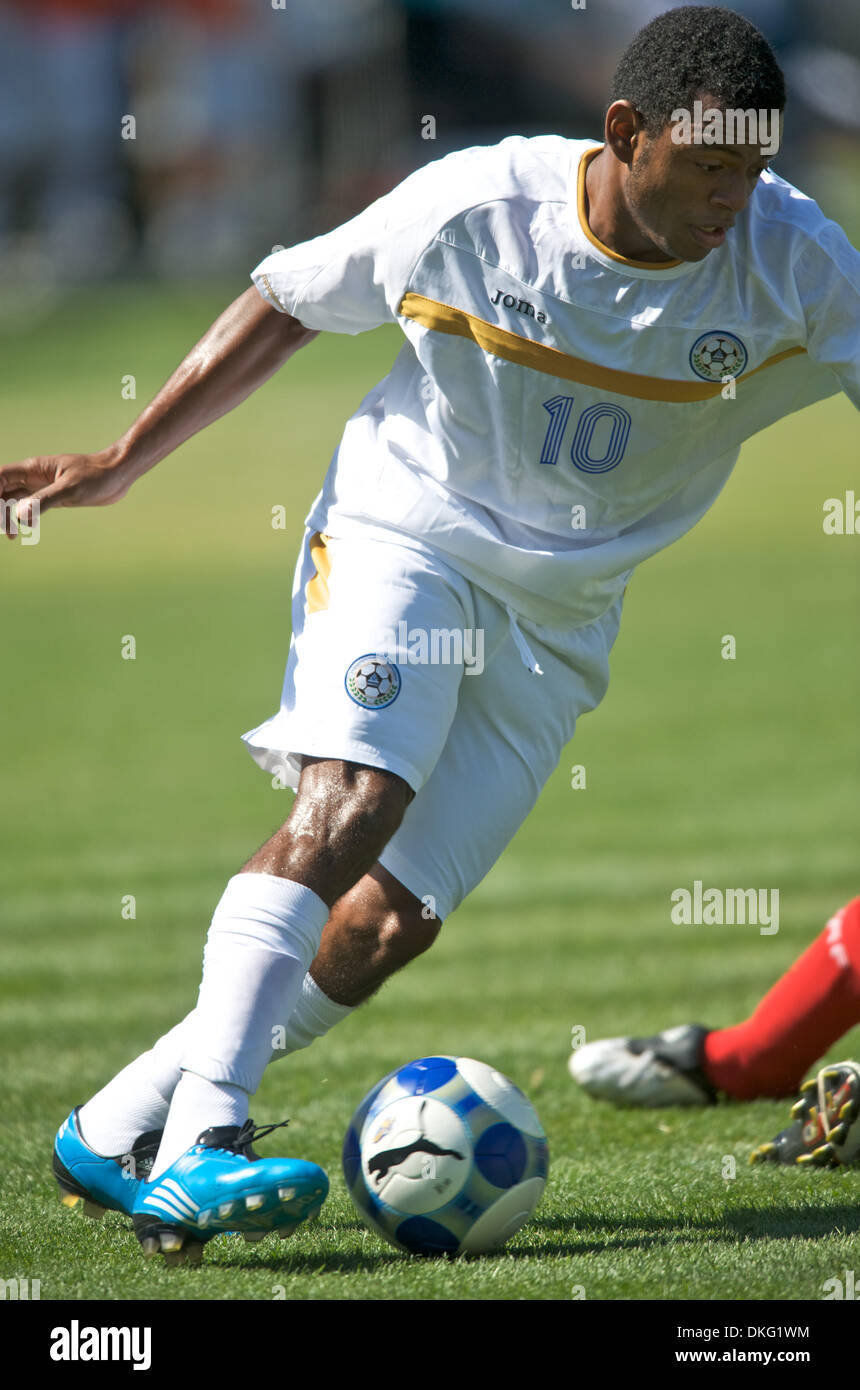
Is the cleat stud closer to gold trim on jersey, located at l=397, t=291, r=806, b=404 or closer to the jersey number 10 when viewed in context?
the jersey number 10

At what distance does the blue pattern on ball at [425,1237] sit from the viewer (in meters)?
3.54

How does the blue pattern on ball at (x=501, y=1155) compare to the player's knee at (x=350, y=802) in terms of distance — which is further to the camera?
the blue pattern on ball at (x=501, y=1155)

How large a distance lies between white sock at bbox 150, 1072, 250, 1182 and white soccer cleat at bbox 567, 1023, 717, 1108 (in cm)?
187

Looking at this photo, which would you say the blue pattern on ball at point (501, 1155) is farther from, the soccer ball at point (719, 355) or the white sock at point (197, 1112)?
the soccer ball at point (719, 355)

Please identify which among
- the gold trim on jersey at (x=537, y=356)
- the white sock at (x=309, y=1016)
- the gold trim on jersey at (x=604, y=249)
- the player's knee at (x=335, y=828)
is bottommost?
the white sock at (x=309, y=1016)

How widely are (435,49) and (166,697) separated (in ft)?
102

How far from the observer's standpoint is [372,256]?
3.73 m

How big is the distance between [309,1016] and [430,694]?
2.89 ft

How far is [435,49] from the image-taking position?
4159cm

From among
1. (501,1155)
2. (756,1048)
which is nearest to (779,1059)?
(756,1048)

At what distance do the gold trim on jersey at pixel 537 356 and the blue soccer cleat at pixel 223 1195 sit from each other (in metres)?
1.73

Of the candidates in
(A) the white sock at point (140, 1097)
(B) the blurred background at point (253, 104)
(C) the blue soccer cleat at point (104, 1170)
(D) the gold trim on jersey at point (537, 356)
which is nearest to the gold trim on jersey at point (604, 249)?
(D) the gold trim on jersey at point (537, 356)

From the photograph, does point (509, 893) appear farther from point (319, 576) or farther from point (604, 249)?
point (604, 249)
